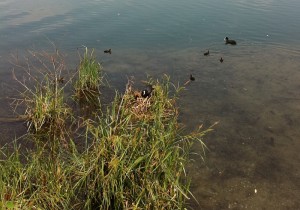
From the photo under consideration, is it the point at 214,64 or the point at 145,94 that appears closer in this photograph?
the point at 145,94

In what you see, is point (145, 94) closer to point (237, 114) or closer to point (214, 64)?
point (237, 114)

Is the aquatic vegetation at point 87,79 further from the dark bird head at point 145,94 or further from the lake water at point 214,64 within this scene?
Result: the dark bird head at point 145,94

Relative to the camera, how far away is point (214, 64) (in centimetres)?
1412

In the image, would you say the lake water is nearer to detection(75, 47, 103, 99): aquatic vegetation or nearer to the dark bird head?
the dark bird head

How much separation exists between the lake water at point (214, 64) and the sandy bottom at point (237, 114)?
0.03 metres

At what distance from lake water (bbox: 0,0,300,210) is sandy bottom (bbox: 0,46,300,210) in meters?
0.03

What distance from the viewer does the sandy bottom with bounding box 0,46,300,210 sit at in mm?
7613

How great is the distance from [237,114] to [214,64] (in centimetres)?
400

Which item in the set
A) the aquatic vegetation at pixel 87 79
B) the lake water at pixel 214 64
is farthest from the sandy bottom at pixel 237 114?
the aquatic vegetation at pixel 87 79

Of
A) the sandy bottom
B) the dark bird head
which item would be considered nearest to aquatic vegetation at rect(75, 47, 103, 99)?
the sandy bottom

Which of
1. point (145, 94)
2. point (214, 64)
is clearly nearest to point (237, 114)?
point (145, 94)

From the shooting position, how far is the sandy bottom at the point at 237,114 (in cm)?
761

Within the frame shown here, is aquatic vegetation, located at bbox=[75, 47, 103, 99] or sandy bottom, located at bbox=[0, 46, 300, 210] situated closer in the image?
sandy bottom, located at bbox=[0, 46, 300, 210]

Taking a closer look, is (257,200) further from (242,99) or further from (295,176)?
(242,99)
